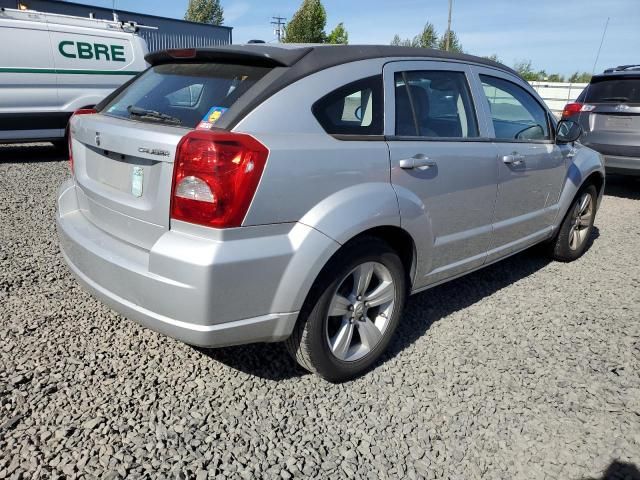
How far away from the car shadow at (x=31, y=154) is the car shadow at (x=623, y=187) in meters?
8.92

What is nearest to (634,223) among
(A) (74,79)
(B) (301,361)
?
(B) (301,361)

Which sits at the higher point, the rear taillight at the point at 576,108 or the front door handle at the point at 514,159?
the rear taillight at the point at 576,108

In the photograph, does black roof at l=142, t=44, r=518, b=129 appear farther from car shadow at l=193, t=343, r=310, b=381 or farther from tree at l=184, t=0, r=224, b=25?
tree at l=184, t=0, r=224, b=25

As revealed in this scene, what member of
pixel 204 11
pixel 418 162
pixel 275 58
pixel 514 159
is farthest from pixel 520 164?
pixel 204 11

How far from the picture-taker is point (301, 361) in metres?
2.47

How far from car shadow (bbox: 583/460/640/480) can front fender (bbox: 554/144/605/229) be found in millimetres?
2438

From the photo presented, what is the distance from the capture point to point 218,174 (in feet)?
6.37

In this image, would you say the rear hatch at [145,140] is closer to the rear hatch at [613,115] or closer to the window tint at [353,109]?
the window tint at [353,109]

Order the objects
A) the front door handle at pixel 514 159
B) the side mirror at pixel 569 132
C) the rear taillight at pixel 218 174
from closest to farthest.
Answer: the rear taillight at pixel 218 174 → the front door handle at pixel 514 159 → the side mirror at pixel 569 132

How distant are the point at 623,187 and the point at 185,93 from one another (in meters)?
8.13

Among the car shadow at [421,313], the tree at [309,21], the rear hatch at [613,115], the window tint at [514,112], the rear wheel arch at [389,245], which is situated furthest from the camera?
the tree at [309,21]

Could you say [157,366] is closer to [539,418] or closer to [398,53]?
[539,418]

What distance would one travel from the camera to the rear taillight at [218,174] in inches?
76.5

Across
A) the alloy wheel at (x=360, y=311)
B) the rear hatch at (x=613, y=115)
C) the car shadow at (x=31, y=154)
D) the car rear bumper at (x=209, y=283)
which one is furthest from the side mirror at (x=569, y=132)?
the car shadow at (x=31, y=154)
